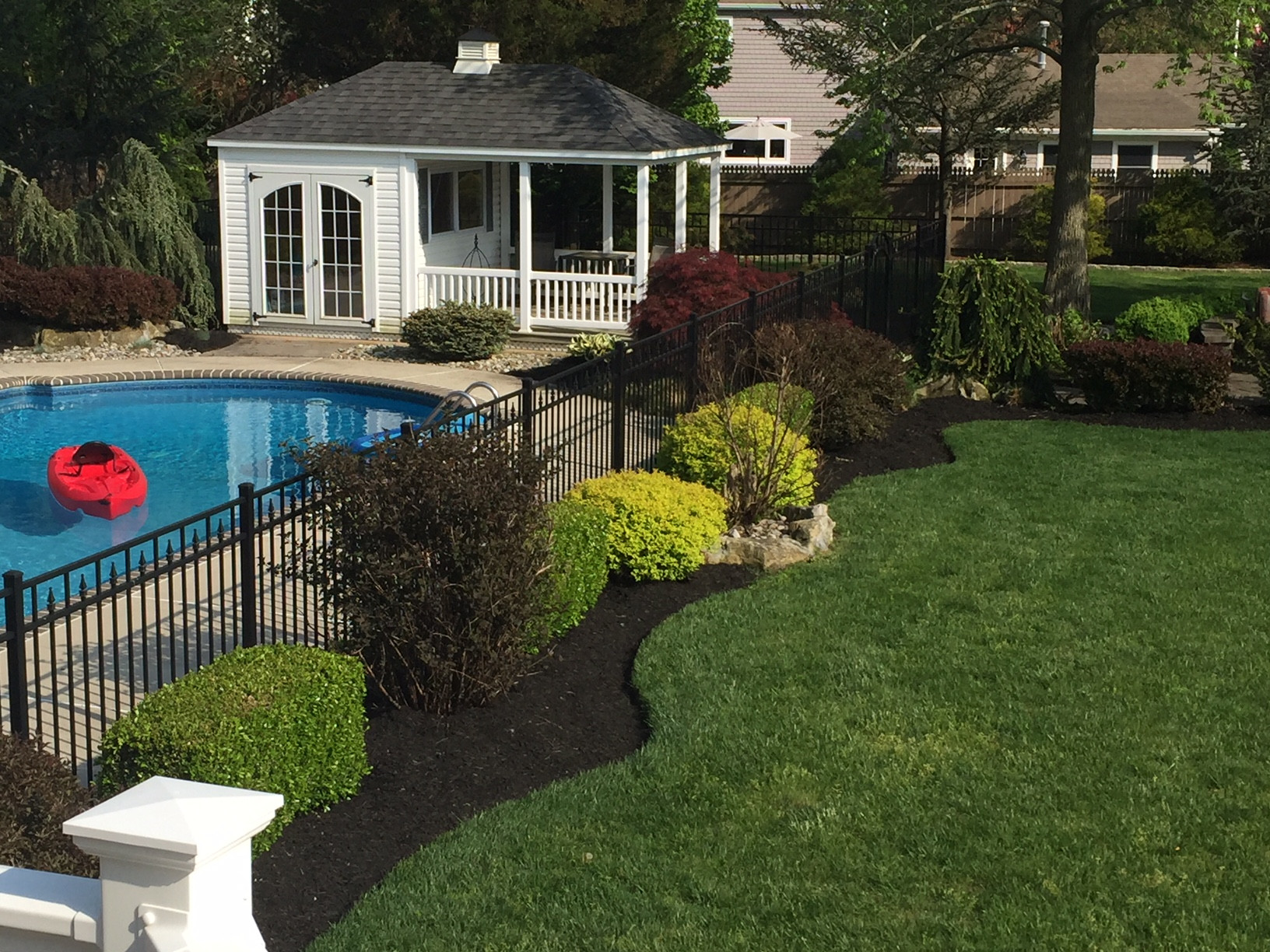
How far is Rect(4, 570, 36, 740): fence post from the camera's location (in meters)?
5.95

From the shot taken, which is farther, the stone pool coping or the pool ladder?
the stone pool coping

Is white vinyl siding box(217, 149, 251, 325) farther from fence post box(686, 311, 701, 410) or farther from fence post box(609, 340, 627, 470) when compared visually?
fence post box(609, 340, 627, 470)

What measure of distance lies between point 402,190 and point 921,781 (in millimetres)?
16239

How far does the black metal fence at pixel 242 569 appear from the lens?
6.67m

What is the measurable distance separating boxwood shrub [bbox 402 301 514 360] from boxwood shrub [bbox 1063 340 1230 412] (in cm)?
758

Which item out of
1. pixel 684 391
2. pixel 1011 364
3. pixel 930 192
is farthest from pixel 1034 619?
pixel 930 192

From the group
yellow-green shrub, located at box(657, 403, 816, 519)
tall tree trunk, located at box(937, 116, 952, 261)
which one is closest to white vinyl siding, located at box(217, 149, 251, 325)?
yellow-green shrub, located at box(657, 403, 816, 519)

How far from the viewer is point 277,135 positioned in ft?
71.0

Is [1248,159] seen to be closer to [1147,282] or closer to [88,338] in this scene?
[1147,282]

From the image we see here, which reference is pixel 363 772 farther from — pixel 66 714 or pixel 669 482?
pixel 669 482

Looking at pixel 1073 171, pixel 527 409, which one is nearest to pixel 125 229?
pixel 1073 171

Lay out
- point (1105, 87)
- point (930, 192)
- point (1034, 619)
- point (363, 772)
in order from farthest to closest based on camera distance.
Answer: point (1105, 87) → point (930, 192) → point (1034, 619) → point (363, 772)

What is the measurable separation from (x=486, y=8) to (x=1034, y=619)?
67.5ft

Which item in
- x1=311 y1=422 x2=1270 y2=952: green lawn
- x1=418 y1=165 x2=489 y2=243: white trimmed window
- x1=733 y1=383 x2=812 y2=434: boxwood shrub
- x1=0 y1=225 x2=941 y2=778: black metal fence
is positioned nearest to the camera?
x1=311 y1=422 x2=1270 y2=952: green lawn
